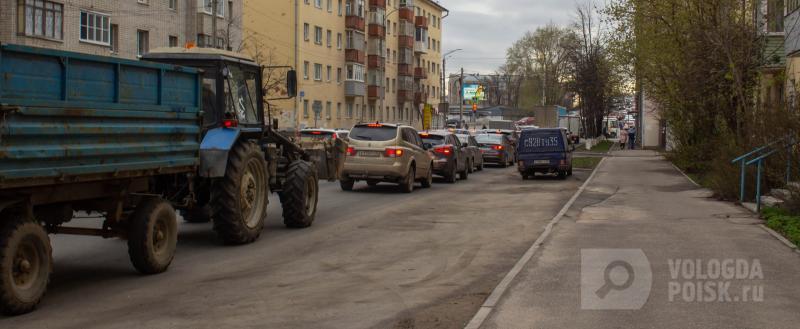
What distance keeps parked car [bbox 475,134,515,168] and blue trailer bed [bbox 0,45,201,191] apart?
28.4m

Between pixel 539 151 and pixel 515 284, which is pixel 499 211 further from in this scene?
pixel 539 151

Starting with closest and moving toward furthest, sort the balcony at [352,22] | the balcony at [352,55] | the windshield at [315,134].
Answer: the windshield at [315,134] → the balcony at [352,55] → the balcony at [352,22]

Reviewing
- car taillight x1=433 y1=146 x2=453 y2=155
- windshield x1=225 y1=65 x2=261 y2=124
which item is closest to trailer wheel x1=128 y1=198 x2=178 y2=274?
windshield x1=225 y1=65 x2=261 y2=124

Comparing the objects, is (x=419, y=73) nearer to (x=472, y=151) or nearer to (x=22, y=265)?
(x=472, y=151)

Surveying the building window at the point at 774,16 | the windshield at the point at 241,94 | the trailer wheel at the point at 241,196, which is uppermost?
the building window at the point at 774,16

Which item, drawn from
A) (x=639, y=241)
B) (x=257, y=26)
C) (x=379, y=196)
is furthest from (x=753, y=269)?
(x=257, y=26)

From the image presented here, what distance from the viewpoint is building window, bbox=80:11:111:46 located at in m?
37.9

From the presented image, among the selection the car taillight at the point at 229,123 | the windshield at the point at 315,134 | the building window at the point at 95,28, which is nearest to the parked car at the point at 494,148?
the windshield at the point at 315,134

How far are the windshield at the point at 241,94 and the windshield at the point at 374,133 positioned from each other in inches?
361

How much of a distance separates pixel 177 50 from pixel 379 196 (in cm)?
980

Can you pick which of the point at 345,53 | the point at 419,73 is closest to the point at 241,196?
the point at 345,53

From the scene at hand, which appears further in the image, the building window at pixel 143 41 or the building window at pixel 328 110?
the building window at pixel 328 110

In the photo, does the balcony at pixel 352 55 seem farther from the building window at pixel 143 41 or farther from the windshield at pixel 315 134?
the windshield at pixel 315 134

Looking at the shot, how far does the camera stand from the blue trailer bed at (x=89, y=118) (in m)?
7.33
